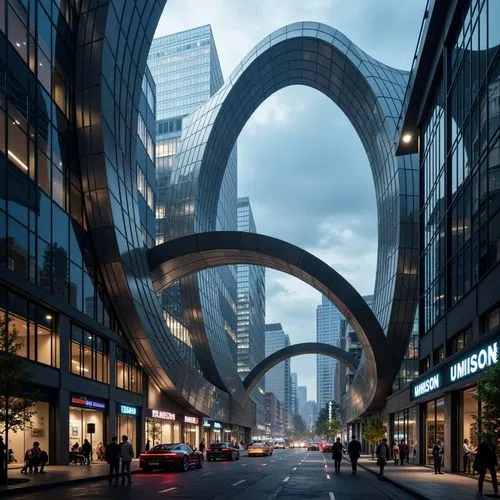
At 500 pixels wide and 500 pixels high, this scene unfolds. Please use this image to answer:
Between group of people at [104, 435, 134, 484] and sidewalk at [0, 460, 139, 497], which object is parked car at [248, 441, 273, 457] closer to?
sidewalk at [0, 460, 139, 497]

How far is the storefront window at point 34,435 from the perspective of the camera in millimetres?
32938

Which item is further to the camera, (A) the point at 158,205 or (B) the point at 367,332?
(A) the point at 158,205

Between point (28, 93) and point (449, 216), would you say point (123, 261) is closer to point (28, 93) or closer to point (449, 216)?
point (28, 93)

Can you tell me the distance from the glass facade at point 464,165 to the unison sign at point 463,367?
296 cm

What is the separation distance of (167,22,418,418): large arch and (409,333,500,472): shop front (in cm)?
1826

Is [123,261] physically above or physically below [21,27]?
below

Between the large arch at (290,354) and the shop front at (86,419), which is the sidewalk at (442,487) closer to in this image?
the shop front at (86,419)

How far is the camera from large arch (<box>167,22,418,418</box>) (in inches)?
2212

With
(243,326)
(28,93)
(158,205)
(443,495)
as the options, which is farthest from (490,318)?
(243,326)

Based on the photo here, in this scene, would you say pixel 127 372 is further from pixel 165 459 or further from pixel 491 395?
pixel 491 395

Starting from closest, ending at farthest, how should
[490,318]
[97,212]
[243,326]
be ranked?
[490,318]
[97,212]
[243,326]

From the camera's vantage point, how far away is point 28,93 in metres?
31.4

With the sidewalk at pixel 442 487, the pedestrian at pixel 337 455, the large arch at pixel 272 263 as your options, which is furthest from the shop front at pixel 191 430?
the sidewalk at pixel 442 487

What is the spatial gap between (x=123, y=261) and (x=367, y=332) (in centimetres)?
2285
